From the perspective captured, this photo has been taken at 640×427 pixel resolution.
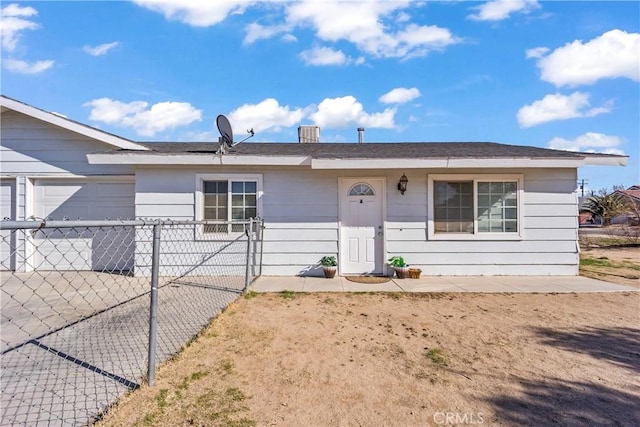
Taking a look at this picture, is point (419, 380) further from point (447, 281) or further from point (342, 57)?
point (342, 57)

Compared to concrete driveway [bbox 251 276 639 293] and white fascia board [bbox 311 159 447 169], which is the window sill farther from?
white fascia board [bbox 311 159 447 169]

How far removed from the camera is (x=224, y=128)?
7.53m

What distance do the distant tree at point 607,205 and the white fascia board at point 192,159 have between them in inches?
986

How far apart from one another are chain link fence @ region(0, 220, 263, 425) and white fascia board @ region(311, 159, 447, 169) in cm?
198

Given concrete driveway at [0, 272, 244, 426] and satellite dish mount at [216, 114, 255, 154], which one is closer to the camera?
concrete driveway at [0, 272, 244, 426]

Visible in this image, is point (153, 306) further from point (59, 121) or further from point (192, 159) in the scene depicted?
point (59, 121)

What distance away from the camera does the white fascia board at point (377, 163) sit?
21.9ft

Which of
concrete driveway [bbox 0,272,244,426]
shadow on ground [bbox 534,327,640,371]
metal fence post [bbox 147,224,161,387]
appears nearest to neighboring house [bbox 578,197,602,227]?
shadow on ground [bbox 534,327,640,371]

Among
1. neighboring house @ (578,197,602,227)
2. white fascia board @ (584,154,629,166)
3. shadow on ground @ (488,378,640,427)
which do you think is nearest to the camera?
shadow on ground @ (488,378,640,427)

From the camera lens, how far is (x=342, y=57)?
12.2 metres

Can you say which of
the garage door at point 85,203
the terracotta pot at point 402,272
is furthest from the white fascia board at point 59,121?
the terracotta pot at point 402,272

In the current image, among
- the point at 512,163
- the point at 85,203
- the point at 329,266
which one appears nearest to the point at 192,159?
the point at 85,203

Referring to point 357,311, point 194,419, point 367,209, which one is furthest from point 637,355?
point 367,209

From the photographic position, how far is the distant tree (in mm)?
22609
